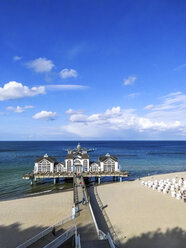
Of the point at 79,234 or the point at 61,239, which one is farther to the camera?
the point at 79,234

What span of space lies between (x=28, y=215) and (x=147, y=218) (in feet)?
38.9

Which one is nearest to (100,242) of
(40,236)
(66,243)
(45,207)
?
(66,243)

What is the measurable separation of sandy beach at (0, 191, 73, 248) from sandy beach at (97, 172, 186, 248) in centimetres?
530

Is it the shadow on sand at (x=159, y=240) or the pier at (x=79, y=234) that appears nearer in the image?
the pier at (x=79, y=234)

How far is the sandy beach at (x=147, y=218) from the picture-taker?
40.9 feet

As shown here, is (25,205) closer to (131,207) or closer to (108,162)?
(131,207)

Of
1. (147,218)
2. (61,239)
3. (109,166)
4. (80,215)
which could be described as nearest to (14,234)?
(61,239)

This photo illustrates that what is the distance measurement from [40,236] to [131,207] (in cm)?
1053

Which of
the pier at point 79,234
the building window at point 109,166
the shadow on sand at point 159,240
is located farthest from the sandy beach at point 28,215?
the building window at point 109,166

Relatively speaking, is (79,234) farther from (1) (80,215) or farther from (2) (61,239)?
(1) (80,215)

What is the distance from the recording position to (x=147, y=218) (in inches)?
624

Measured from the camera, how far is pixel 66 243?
1153cm

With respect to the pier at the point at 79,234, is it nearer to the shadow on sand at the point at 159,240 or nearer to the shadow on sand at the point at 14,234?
the shadow on sand at the point at 159,240

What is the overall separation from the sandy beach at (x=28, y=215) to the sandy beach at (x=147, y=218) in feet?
17.4
